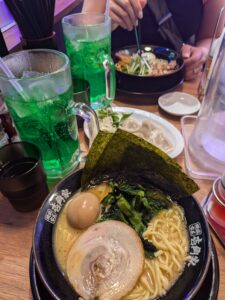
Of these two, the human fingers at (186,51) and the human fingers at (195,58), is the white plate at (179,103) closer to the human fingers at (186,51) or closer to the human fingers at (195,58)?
the human fingers at (195,58)

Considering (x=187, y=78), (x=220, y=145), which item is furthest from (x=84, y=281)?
(x=187, y=78)

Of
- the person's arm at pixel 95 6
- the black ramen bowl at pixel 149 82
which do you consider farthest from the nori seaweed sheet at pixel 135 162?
the person's arm at pixel 95 6

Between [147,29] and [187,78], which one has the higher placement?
[147,29]

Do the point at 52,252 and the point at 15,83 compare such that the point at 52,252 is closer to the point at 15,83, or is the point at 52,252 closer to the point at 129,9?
the point at 15,83

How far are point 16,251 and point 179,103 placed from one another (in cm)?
106

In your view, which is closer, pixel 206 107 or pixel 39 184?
pixel 39 184

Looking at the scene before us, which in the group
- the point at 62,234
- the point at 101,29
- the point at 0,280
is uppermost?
the point at 101,29

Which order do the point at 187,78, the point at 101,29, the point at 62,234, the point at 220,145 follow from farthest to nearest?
the point at 187,78 → the point at 101,29 → the point at 220,145 → the point at 62,234

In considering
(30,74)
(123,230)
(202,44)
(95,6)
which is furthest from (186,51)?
(123,230)

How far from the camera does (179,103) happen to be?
4.56 ft

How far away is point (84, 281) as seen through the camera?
65cm

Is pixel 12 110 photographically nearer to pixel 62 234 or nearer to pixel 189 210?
pixel 62 234

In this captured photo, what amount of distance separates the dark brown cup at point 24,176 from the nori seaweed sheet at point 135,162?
15cm

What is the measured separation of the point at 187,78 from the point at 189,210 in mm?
1083
